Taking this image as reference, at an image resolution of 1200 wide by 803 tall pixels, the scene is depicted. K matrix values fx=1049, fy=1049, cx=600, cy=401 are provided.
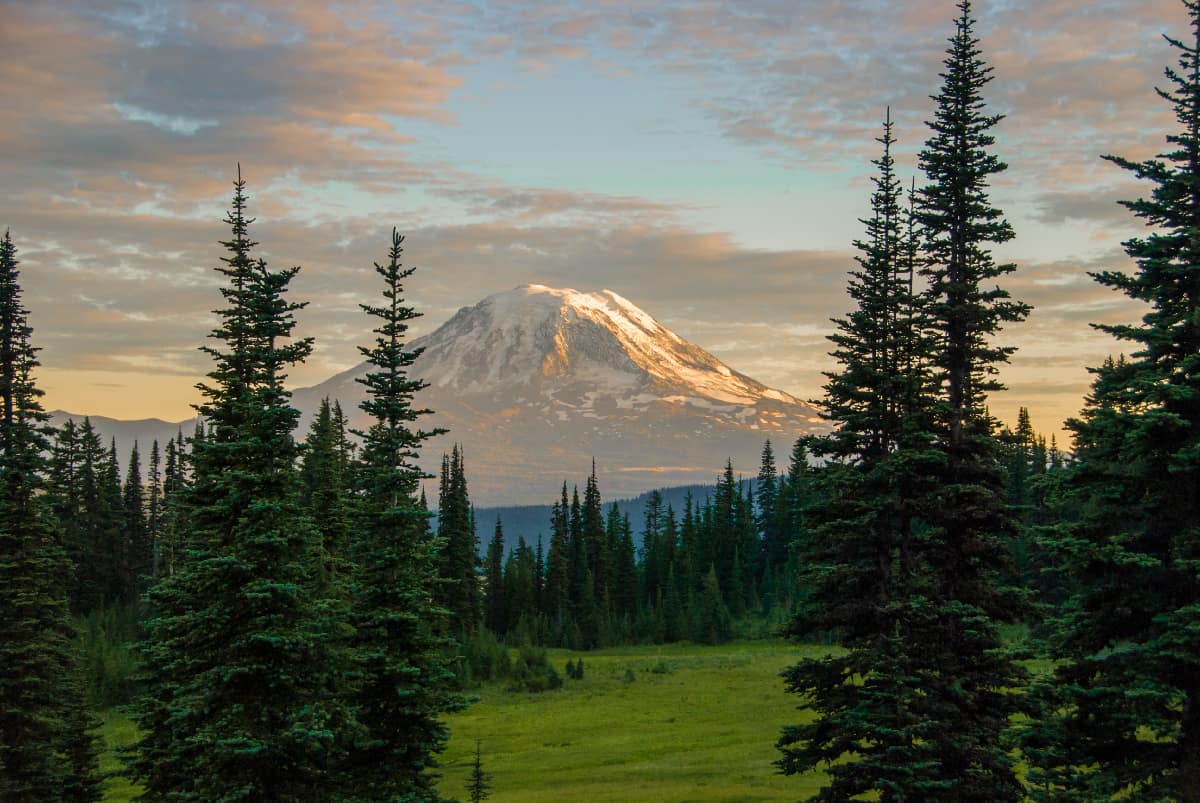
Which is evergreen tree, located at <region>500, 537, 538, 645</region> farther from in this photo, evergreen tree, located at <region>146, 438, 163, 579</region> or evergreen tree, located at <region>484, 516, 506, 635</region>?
evergreen tree, located at <region>146, 438, 163, 579</region>

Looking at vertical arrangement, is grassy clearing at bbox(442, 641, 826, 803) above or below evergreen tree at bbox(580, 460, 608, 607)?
below

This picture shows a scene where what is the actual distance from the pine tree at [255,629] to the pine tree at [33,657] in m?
13.4

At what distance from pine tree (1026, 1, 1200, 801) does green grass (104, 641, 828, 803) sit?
2244 cm

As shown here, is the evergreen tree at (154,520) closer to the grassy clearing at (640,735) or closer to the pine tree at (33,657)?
the grassy clearing at (640,735)

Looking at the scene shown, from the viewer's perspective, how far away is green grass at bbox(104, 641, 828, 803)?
146ft

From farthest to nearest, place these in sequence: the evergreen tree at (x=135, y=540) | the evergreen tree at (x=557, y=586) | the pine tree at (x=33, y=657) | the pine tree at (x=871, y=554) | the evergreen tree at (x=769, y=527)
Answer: the evergreen tree at (x=769, y=527) → the evergreen tree at (x=557, y=586) → the evergreen tree at (x=135, y=540) → the pine tree at (x=33, y=657) → the pine tree at (x=871, y=554)

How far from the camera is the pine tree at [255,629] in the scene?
24.2 metres

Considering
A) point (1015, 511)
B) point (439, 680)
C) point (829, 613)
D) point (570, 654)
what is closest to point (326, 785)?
point (439, 680)

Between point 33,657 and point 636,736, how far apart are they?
32.7 m

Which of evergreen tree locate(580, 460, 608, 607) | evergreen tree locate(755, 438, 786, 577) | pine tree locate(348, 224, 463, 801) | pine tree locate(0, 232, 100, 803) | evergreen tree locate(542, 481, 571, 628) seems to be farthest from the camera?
evergreen tree locate(755, 438, 786, 577)

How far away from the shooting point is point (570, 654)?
10831 centimetres

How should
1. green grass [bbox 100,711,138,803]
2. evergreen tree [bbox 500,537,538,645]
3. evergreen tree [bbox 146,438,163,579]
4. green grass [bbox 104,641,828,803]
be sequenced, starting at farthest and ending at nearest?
evergreen tree [bbox 500,537,538,645], evergreen tree [bbox 146,438,163,579], green grass [bbox 100,711,138,803], green grass [bbox 104,641,828,803]

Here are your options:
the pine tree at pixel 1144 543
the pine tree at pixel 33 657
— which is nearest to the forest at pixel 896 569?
the pine tree at pixel 1144 543

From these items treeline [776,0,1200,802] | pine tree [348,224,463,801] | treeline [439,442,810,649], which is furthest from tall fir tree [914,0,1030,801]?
treeline [439,442,810,649]
